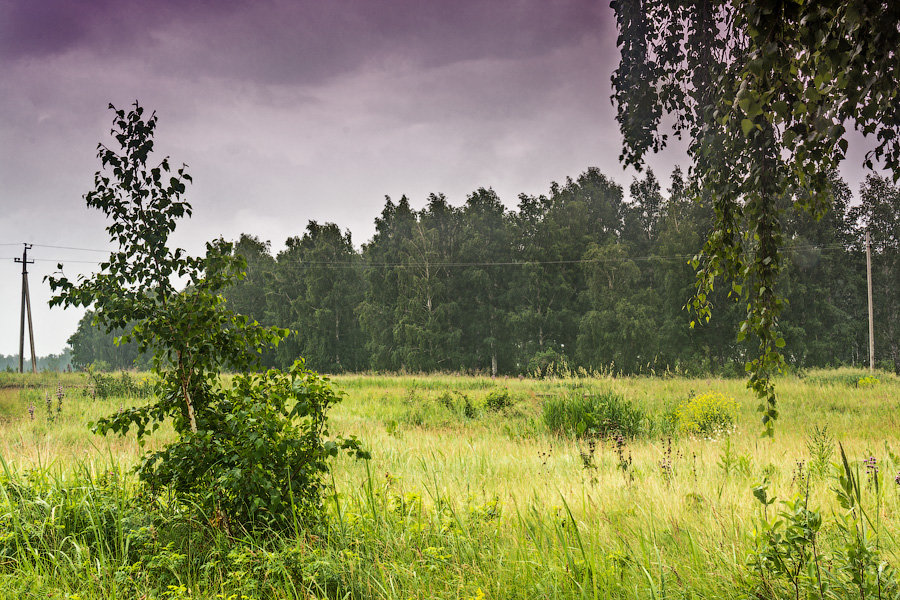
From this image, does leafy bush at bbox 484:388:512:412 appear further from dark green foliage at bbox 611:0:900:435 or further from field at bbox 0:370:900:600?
dark green foliage at bbox 611:0:900:435

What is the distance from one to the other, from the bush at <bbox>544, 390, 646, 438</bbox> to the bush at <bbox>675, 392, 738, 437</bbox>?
62 cm

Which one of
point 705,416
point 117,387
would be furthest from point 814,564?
point 117,387

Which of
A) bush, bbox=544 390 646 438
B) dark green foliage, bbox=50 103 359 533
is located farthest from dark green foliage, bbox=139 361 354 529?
bush, bbox=544 390 646 438

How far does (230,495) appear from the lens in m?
3.20

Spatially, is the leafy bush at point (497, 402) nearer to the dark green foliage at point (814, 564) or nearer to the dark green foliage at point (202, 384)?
the dark green foliage at point (202, 384)

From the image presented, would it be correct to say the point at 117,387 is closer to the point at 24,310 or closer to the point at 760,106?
the point at 760,106

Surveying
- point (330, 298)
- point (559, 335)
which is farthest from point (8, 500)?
point (330, 298)

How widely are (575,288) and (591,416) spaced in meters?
24.6

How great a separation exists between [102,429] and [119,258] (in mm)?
1186

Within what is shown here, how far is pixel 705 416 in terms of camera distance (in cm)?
833

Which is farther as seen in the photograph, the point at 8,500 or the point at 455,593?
the point at 8,500

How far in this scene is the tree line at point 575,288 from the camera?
27734 millimetres

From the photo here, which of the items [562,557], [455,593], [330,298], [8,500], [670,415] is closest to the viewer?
[455,593]

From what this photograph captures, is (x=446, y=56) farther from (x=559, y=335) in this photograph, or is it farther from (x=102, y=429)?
(x=559, y=335)
